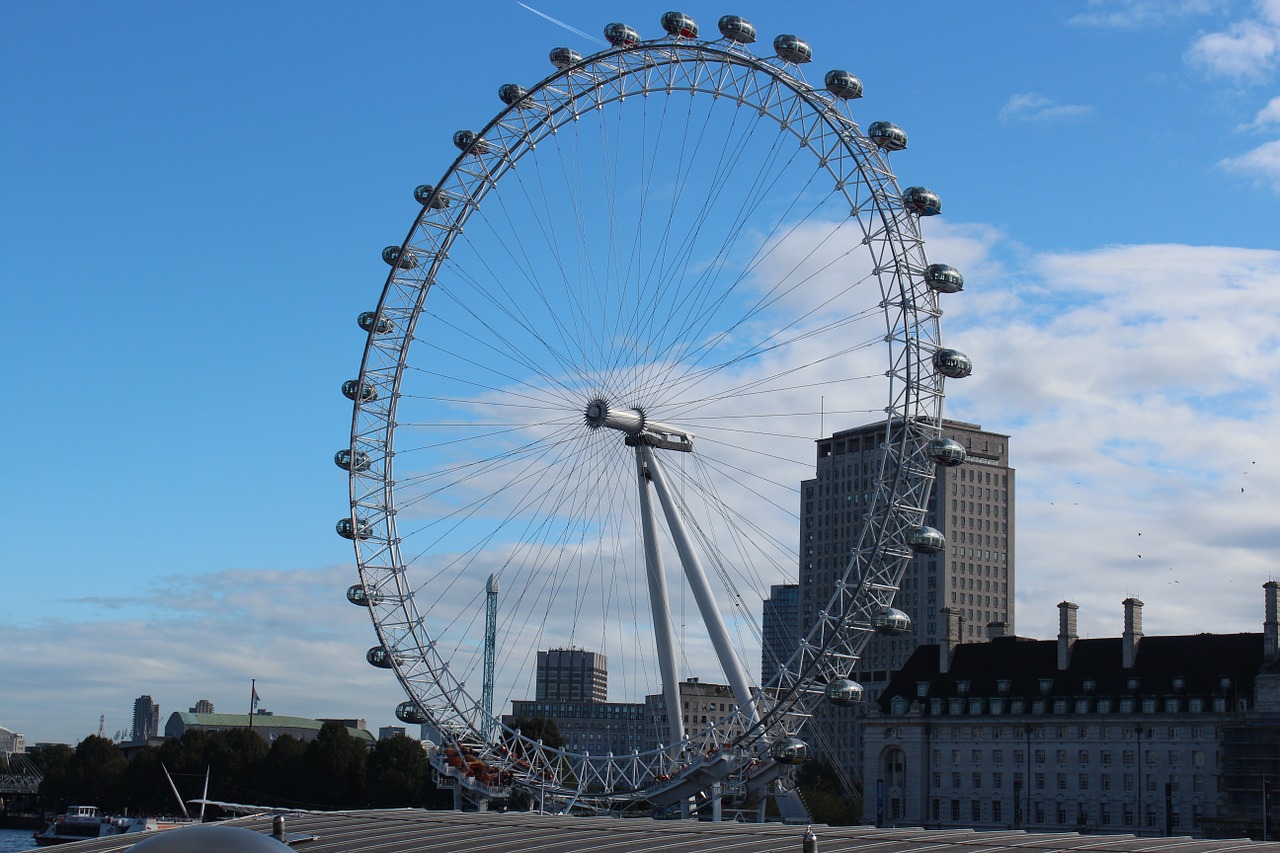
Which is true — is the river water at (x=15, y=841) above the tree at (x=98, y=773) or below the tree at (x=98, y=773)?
below

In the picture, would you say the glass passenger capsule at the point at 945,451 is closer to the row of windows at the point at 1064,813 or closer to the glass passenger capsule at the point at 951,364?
the glass passenger capsule at the point at 951,364

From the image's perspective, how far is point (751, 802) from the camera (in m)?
70.8

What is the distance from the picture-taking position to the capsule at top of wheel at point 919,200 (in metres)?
66.1

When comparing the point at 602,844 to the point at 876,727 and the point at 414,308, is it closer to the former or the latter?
the point at 414,308

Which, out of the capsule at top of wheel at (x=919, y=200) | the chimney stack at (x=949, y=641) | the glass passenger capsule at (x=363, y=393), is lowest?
the chimney stack at (x=949, y=641)

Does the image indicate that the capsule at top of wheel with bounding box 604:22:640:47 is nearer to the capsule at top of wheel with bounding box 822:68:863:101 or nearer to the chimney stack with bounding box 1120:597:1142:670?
the capsule at top of wheel with bounding box 822:68:863:101

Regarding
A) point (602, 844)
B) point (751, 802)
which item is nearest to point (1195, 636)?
point (751, 802)

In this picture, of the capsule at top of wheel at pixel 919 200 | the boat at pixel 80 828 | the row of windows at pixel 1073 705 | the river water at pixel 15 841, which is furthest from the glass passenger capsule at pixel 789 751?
the river water at pixel 15 841

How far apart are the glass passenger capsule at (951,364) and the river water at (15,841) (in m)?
95.5

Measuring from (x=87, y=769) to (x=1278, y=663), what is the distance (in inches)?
5006

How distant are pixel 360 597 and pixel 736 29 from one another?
34.9 m

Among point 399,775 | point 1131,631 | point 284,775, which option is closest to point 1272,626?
point 1131,631

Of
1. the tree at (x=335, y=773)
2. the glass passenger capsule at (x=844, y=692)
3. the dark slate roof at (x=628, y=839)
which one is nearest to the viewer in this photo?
the dark slate roof at (x=628, y=839)

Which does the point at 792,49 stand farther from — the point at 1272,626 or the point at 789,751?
the point at 1272,626
